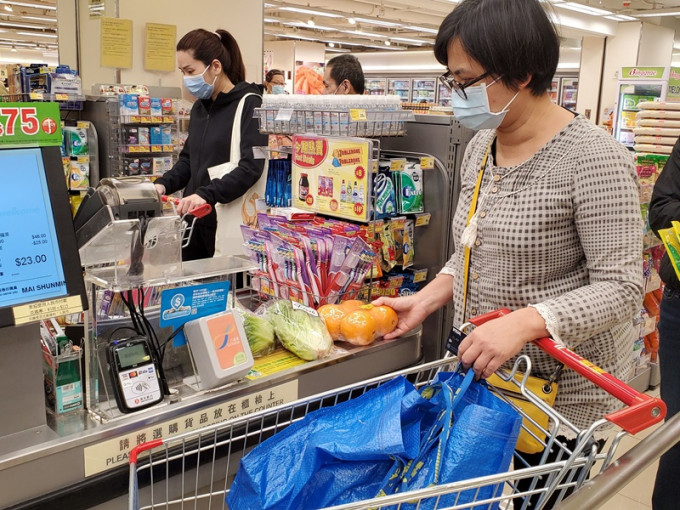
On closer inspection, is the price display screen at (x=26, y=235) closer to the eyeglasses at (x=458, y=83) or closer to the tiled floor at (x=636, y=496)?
the eyeglasses at (x=458, y=83)

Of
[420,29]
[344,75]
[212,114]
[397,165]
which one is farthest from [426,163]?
[420,29]

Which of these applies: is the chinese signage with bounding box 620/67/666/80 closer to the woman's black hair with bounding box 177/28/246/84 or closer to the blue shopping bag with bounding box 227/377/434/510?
the woman's black hair with bounding box 177/28/246/84

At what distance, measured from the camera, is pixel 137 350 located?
1.57m

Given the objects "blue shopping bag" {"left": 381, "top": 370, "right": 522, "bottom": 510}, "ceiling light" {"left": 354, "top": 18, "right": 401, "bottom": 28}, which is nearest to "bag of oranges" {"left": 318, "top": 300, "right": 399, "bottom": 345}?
"blue shopping bag" {"left": 381, "top": 370, "right": 522, "bottom": 510}

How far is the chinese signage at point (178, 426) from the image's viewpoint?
1451 millimetres

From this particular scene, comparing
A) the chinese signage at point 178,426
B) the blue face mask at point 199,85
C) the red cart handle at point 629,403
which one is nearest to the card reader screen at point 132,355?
the chinese signage at point 178,426

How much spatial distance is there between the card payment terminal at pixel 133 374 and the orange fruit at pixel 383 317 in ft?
2.29

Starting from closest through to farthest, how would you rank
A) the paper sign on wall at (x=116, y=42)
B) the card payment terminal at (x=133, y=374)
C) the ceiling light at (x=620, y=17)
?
1. the card payment terminal at (x=133, y=374)
2. the paper sign on wall at (x=116, y=42)
3. the ceiling light at (x=620, y=17)

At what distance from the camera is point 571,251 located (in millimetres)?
1527

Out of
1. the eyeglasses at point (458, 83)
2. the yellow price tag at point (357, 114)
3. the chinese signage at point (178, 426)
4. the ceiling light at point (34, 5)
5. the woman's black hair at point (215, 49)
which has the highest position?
the ceiling light at point (34, 5)

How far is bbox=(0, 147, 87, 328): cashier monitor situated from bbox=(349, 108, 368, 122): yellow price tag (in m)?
1.42

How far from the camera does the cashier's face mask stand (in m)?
1.55

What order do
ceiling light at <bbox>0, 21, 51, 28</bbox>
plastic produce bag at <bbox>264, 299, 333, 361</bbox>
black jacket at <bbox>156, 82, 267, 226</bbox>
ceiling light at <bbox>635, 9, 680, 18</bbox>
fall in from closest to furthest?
plastic produce bag at <bbox>264, 299, 333, 361</bbox>
black jacket at <bbox>156, 82, 267, 226</bbox>
ceiling light at <bbox>635, 9, 680, 18</bbox>
ceiling light at <bbox>0, 21, 51, 28</bbox>

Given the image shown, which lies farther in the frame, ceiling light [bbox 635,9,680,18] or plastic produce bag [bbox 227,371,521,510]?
ceiling light [bbox 635,9,680,18]
